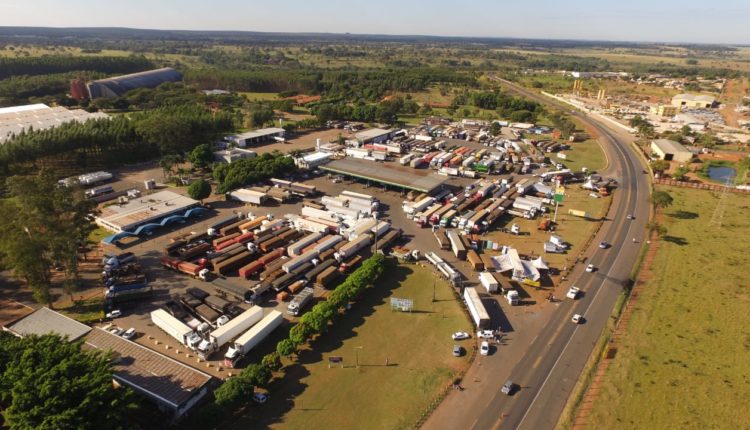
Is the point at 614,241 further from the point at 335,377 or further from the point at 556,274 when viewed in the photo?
the point at 335,377

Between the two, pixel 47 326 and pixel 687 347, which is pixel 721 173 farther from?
pixel 47 326

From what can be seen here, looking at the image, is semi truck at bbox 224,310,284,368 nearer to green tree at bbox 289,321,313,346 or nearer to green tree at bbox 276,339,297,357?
green tree at bbox 276,339,297,357

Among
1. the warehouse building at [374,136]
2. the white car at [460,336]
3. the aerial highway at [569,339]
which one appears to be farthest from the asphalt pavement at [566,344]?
the warehouse building at [374,136]

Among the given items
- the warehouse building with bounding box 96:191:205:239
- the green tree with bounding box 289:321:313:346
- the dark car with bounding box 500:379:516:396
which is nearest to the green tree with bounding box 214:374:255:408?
the green tree with bounding box 289:321:313:346

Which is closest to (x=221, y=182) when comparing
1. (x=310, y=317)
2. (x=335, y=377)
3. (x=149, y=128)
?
(x=149, y=128)

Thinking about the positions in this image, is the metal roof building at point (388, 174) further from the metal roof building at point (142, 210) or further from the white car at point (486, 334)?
the white car at point (486, 334)

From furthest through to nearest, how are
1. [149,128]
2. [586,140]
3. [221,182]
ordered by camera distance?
[586,140]
[149,128]
[221,182]

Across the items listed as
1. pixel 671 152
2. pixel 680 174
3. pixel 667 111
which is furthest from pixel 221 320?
pixel 667 111
